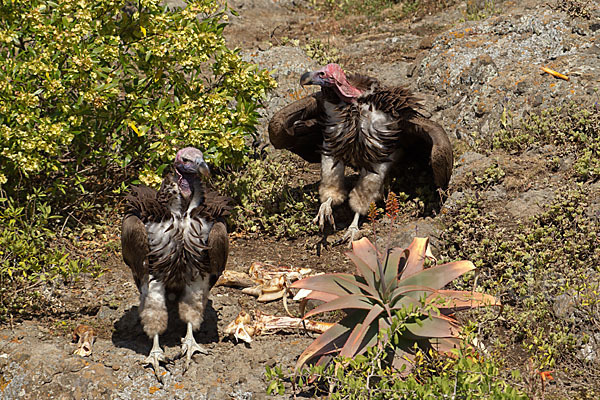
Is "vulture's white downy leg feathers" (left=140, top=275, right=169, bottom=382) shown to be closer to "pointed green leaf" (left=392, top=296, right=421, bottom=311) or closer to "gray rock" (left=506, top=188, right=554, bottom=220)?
"pointed green leaf" (left=392, top=296, right=421, bottom=311)

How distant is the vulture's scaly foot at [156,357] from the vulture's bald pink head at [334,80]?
2.81 m

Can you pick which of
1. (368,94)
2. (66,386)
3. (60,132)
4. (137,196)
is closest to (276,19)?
(368,94)

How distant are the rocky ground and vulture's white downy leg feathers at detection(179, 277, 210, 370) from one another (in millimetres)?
102

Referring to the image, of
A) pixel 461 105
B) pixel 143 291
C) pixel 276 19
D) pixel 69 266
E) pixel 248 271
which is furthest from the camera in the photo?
pixel 276 19

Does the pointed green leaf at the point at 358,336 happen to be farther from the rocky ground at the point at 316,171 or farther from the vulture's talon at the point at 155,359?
the vulture's talon at the point at 155,359

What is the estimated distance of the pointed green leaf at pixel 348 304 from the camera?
4102mm

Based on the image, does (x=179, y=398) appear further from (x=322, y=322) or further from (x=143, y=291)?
(x=322, y=322)

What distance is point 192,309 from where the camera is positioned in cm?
469

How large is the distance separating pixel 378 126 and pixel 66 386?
3.50 meters

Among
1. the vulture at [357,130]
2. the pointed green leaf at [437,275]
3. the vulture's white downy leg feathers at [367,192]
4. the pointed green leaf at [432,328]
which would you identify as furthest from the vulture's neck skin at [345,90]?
the pointed green leaf at [432,328]

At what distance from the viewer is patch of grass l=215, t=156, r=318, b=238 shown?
660cm

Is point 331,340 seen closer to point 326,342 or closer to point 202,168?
point 326,342

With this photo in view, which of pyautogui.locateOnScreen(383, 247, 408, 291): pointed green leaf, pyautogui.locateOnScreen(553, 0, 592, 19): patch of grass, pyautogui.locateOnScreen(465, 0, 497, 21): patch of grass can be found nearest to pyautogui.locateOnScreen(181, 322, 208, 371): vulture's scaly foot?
pyautogui.locateOnScreen(383, 247, 408, 291): pointed green leaf

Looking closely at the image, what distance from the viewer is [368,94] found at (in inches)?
248
